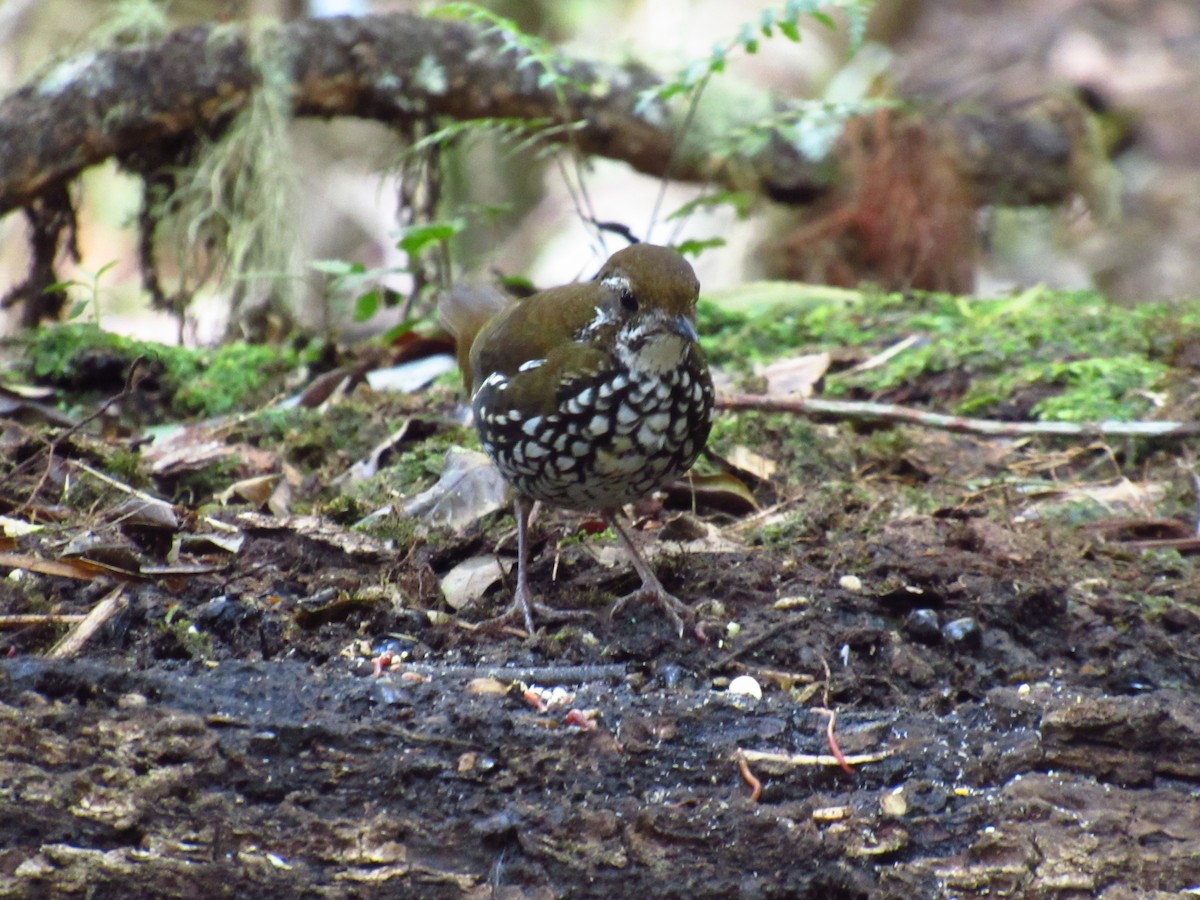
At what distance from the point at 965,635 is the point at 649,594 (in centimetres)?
79

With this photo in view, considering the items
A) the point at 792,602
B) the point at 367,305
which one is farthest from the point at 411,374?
the point at 792,602

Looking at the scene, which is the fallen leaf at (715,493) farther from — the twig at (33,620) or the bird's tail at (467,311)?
the twig at (33,620)

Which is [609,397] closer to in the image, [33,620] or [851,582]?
[851,582]

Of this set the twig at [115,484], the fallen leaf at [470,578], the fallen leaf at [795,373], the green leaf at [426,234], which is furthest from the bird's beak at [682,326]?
the green leaf at [426,234]

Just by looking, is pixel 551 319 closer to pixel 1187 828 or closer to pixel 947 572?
pixel 947 572

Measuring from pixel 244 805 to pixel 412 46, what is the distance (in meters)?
5.20

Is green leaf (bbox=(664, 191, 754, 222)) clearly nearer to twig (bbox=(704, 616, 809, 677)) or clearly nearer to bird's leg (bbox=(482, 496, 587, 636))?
bird's leg (bbox=(482, 496, 587, 636))

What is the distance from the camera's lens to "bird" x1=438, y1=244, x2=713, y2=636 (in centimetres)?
322

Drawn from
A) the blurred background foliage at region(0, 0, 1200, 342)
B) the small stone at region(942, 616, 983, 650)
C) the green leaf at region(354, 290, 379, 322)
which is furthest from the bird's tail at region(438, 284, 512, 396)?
the small stone at region(942, 616, 983, 650)

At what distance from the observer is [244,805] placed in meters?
2.25

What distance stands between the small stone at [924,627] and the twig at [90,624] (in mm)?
1879

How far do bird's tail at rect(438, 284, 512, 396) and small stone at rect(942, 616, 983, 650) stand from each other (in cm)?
180

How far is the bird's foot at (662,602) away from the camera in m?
3.16

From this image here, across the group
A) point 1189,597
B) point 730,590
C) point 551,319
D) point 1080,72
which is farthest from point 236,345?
point 1080,72
